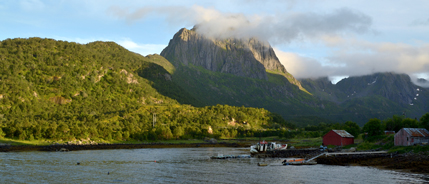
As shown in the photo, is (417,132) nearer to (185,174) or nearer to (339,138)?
(339,138)

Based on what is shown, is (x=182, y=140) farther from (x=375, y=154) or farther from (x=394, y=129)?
(x=375, y=154)

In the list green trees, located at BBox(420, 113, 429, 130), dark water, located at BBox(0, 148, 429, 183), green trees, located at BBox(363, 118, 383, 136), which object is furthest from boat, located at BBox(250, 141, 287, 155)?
green trees, located at BBox(420, 113, 429, 130)

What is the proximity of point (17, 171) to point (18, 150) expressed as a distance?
4989cm

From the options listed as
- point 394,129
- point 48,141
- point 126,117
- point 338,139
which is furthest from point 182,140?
point 394,129

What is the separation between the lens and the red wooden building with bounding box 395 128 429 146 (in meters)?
80.6

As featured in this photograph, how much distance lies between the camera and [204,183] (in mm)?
49469

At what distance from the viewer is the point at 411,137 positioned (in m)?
80.6

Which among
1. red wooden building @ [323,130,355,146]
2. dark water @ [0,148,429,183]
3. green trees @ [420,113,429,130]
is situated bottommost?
dark water @ [0,148,429,183]

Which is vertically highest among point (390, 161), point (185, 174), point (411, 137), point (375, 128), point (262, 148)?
point (375, 128)

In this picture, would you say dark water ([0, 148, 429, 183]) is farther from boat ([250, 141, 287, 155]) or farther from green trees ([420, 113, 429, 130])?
green trees ([420, 113, 429, 130])

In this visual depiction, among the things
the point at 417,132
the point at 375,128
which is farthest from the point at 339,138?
the point at 417,132

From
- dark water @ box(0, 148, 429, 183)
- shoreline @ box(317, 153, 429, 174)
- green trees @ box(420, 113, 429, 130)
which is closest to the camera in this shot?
dark water @ box(0, 148, 429, 183)

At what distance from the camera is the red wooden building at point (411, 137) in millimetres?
80575

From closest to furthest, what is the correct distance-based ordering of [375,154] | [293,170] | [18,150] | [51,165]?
[293,170] → [51,165] → [375,154] → [18,150]
